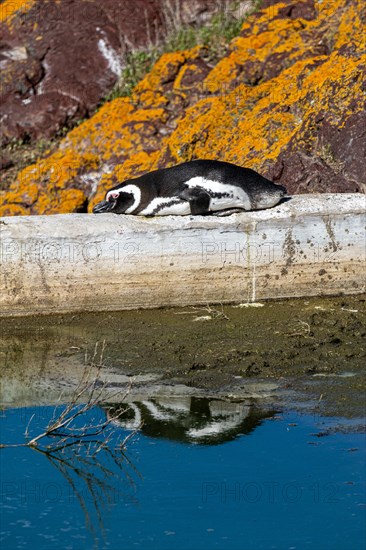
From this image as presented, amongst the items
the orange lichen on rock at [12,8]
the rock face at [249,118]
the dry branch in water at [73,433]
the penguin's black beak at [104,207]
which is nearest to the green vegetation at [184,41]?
the rock face at [249,118]

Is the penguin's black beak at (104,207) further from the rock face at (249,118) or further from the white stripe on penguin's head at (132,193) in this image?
the rock face at (249,118)

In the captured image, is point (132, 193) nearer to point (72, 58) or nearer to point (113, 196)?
point (113, 196)

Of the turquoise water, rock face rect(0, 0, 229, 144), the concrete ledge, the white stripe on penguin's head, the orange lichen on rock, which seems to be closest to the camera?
the turquoise water

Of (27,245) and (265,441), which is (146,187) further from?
(265,441)

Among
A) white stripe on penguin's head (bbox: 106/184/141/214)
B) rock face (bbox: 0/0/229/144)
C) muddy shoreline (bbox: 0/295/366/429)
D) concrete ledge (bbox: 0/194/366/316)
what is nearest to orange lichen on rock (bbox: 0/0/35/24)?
rock face (bbox: 0/0/229/144)

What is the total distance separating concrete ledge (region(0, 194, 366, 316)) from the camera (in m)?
9.41

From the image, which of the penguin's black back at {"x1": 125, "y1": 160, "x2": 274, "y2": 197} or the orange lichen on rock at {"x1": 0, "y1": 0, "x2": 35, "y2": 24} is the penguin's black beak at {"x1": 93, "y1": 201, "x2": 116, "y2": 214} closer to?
the penguin's black back at {"x1": 125, "y1": 160, "x2": 274, "y2": 197}

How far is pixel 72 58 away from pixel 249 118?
13.6 feet

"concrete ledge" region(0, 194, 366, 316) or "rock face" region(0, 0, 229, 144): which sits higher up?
"rock face" region(0, 0, 229, 144)

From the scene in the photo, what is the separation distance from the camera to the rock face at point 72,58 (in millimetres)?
15359

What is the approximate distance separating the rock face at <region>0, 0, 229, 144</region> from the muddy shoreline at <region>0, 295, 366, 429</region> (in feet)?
21.6

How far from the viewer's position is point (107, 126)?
14.3 metres

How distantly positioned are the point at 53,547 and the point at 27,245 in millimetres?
4546

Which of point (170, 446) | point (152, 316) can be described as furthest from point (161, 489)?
point (152, 316)
